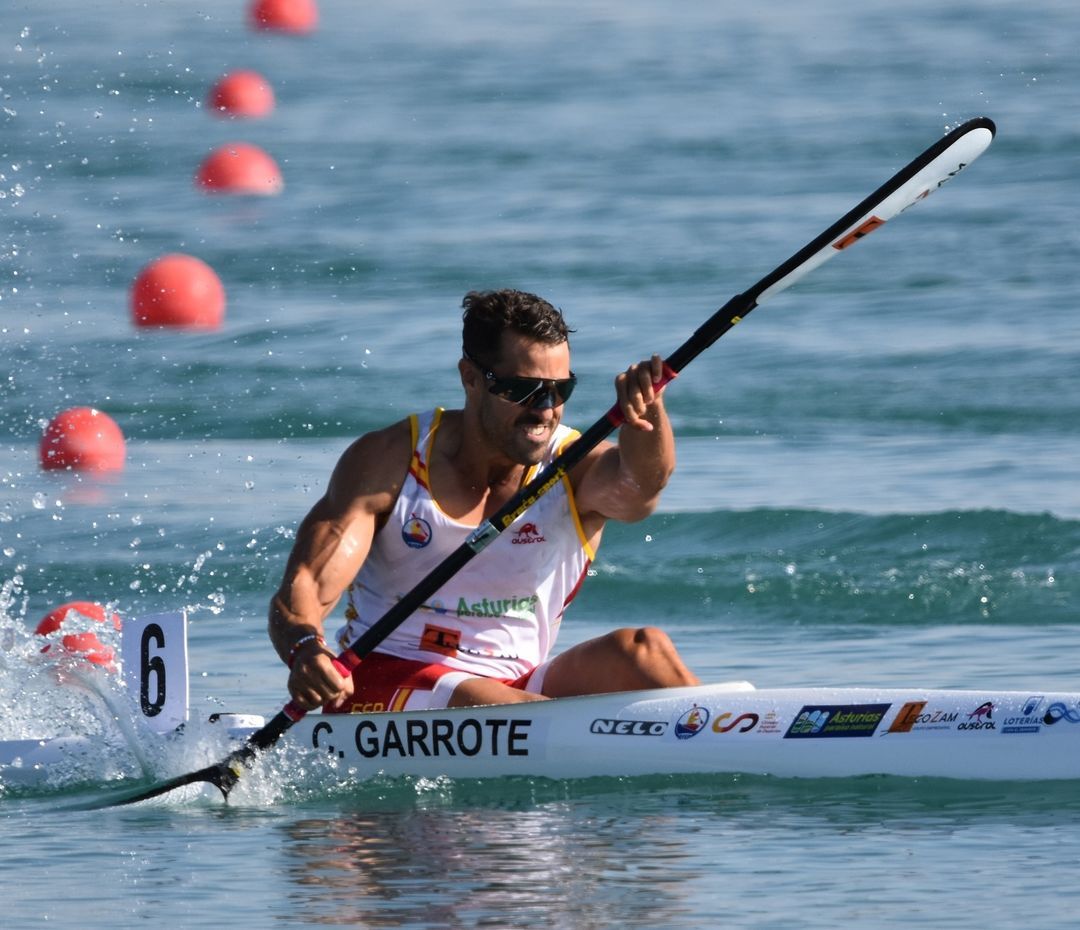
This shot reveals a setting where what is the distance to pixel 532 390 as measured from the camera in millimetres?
4938

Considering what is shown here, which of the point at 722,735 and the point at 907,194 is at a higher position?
the point at 907,194

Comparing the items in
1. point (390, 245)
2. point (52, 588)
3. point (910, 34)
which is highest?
point (910, 34)

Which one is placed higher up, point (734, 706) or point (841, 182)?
point (841, 182)

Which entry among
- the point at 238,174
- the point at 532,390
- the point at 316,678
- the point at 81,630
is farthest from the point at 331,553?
the point at 238,174

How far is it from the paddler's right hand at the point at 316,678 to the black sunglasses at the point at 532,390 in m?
0.72

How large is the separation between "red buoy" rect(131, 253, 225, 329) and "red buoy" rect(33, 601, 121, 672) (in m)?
6.09

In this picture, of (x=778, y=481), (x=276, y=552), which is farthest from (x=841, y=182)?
(x=276, y=552)

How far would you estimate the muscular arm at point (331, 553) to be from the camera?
15.8 feet

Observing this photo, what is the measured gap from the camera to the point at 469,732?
16.8ft

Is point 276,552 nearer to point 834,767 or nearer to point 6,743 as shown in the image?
point 6,743

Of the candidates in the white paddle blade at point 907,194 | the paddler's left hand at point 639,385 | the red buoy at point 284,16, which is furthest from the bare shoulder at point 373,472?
the red buoy at point 284,16

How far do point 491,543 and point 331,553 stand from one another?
1.26ft

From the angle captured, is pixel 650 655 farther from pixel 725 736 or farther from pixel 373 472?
pixel 373 472

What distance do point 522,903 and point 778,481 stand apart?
594 cm
